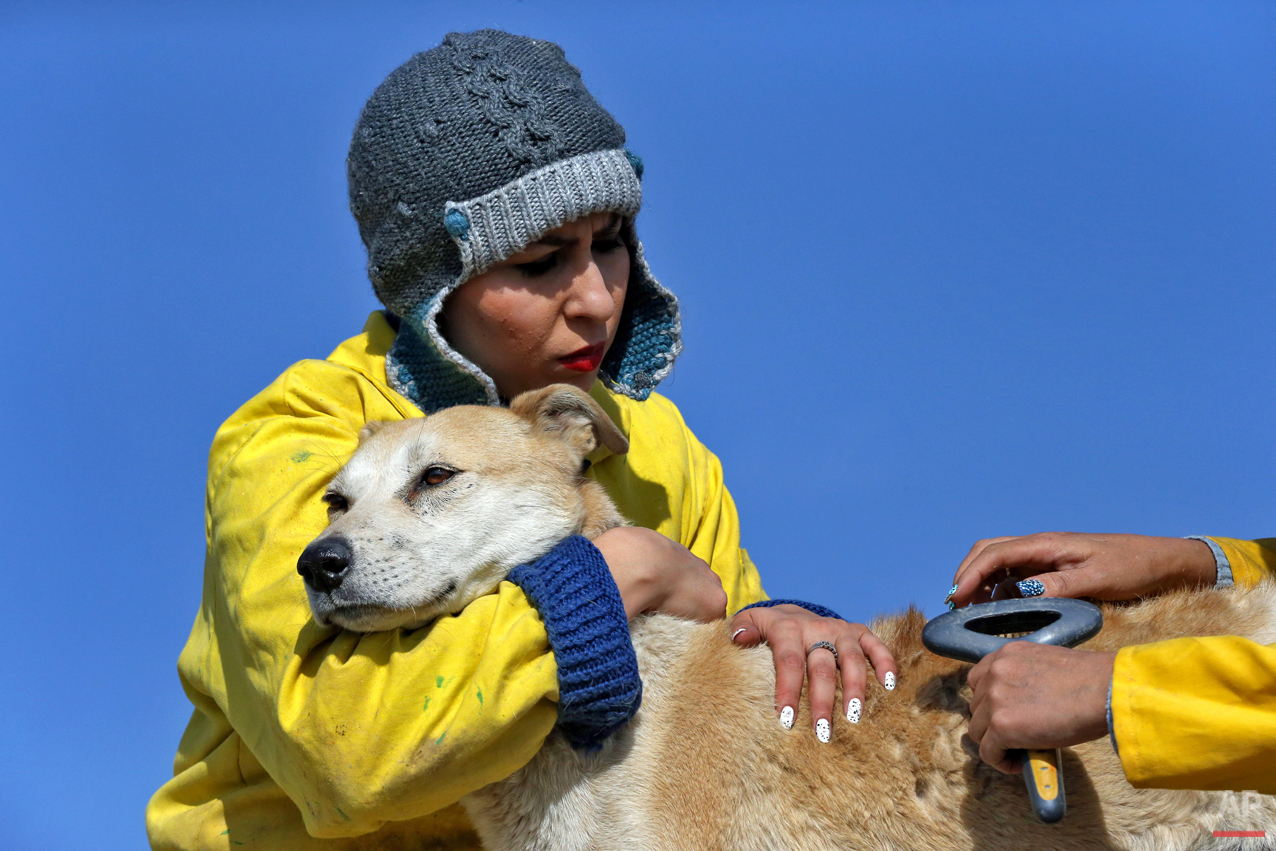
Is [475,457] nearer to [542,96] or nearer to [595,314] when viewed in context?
[595,314]

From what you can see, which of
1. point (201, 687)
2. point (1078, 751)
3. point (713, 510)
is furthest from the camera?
point (713, 510)

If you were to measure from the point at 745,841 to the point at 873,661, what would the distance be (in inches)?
25.7

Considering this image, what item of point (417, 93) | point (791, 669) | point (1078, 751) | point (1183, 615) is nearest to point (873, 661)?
point (791, 669)

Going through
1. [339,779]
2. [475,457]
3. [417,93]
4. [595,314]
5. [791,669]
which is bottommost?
[339,779]

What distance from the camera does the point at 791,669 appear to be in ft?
9.91

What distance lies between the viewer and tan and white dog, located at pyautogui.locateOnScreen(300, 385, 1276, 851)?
2.75m

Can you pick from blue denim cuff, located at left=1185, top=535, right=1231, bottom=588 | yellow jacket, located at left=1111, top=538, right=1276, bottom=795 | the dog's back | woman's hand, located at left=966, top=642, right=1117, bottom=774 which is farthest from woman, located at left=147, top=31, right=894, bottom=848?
blue denim cuff, located at left=1185, top=535, right=1231, bottom=588

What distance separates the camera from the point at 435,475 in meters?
3.33

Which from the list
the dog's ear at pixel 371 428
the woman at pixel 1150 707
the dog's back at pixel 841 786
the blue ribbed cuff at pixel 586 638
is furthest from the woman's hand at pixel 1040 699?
the dog's ear at pixel 371 428

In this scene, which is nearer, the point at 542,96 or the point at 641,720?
the point at 641,720

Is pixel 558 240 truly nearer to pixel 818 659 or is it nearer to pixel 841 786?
pixel 818 659

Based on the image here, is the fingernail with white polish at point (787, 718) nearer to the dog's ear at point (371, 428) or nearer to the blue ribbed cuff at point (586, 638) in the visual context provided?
the blue ribbed cuff at point (586, 638)

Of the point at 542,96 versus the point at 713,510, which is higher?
the point at 542,96

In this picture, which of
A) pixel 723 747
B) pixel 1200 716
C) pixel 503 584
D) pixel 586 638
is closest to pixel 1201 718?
pixel 1200 716
